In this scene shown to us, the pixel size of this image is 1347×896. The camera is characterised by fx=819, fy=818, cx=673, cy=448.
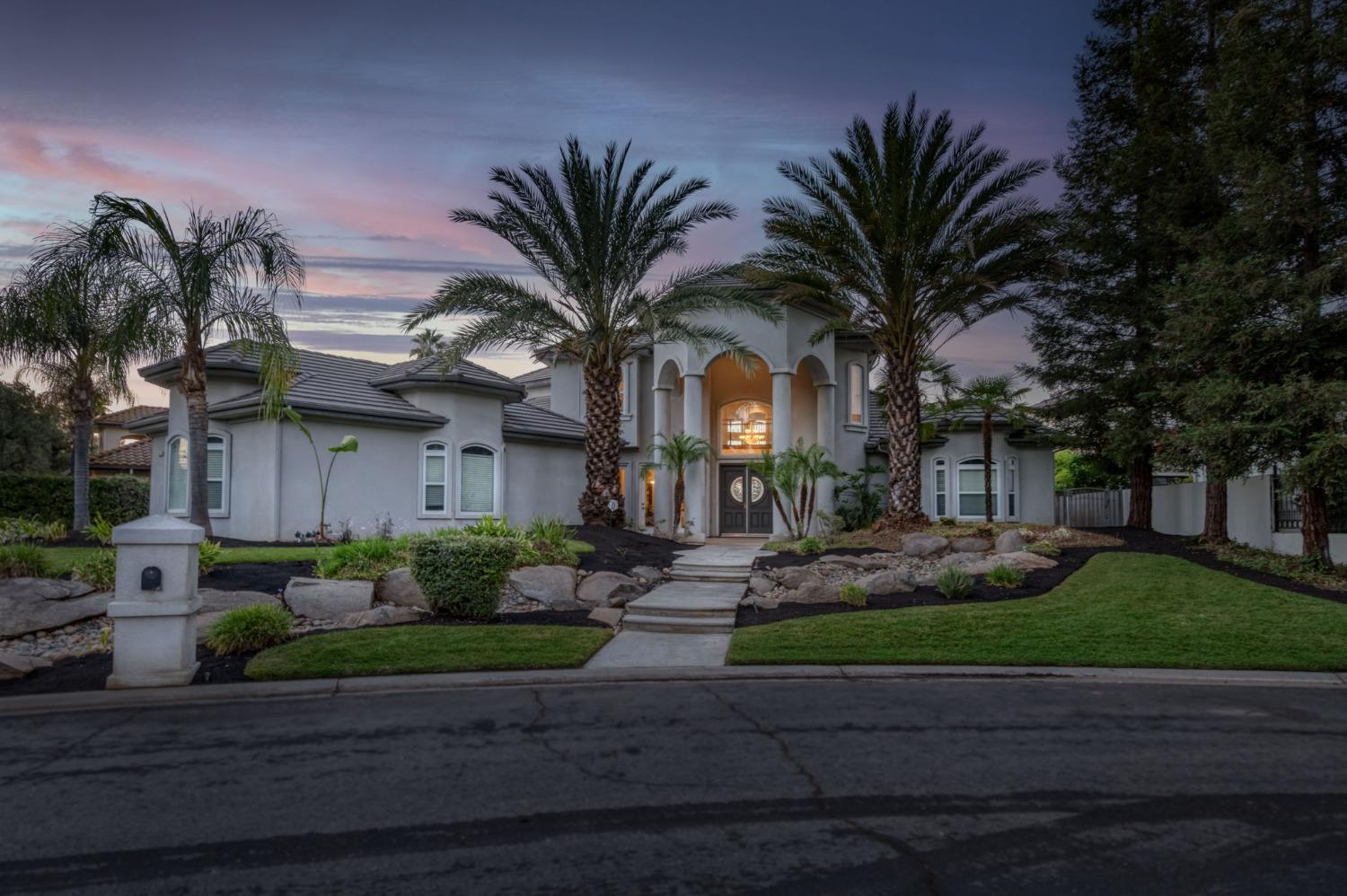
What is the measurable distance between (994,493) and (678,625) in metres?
18.3

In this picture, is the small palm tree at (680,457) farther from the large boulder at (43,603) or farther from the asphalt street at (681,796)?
the asphalt street at (681,796)

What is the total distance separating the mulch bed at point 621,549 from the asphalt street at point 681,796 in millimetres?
7520

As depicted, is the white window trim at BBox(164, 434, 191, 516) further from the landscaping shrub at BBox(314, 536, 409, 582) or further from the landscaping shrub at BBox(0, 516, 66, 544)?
the landscaping shrub at BBox(314, 536, 409, 582)

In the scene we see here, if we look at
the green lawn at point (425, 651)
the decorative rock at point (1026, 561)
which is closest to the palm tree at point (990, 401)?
the decorative rock at point (1026, 561)

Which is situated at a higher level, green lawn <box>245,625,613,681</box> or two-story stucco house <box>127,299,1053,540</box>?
two-story stucco house <box>127,299,1053,540</box>

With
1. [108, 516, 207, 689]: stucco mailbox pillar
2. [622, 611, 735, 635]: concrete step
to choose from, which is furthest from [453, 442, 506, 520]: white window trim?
[108, 516, 207, 689]: stucco mailbox pillar

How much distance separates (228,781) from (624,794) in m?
2.60

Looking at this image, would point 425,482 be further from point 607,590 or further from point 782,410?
point 782,410

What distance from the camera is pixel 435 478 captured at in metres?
20.9

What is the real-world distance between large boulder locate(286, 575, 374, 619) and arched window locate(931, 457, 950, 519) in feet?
65.2

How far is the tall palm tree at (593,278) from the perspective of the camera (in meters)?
18.8

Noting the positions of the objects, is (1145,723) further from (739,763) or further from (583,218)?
(583,218)

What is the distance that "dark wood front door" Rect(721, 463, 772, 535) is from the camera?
2520cm

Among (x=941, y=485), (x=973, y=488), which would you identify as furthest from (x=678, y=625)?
(x=973, y=488)
